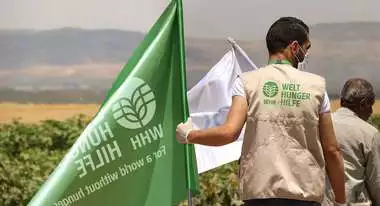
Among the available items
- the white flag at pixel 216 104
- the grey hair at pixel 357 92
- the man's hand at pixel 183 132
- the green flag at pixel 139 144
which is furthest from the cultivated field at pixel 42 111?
the man's hand at pixel 183 132

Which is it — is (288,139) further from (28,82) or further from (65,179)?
(28,82)

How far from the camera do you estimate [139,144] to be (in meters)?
4.43

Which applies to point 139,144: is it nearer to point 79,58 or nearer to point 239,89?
point 239,89

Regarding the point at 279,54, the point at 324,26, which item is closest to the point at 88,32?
the point at 324,26

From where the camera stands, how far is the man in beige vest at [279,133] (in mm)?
3998

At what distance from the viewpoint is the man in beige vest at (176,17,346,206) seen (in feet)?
A: 13.1

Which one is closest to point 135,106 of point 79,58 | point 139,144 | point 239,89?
point 139,144

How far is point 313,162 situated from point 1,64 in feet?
13.8

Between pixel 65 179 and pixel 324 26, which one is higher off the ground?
pixel 324 26

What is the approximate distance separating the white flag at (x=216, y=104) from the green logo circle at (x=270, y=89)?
162 cm

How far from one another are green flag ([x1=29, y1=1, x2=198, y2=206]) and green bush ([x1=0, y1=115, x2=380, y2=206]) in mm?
2263

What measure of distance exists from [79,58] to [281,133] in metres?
4.00

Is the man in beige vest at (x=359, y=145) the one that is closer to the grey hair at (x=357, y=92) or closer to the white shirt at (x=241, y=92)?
the grey hair at (x=357, y=92)

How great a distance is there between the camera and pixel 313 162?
406 cm
